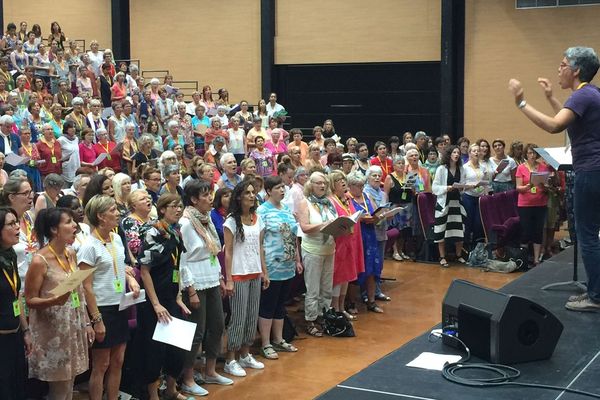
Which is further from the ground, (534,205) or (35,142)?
(35,142)

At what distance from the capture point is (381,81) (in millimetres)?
19062

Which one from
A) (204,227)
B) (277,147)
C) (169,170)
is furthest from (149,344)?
(277,147)

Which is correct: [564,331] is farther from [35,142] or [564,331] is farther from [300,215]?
[35,142]

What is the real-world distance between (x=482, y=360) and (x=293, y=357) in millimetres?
3094

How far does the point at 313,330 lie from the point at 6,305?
12.0ft

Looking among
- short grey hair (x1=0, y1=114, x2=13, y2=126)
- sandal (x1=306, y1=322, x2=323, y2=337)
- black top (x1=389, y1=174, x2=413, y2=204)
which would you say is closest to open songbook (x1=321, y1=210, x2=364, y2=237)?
sandal (x1=306, y1=322, x2=323, y2=337)

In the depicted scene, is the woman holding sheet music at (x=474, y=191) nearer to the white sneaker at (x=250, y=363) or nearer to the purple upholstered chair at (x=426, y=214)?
the purple upholstered chair at (x=426, y=214)

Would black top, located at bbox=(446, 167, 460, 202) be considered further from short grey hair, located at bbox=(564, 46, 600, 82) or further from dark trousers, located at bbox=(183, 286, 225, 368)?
short grey hair, located at bbox=(564, 46, 600, 82)

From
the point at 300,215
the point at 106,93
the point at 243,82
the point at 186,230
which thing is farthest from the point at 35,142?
the point at 243,82

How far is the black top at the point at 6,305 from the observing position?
466 centimetres

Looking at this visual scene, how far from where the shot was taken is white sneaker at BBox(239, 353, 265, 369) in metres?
6.74

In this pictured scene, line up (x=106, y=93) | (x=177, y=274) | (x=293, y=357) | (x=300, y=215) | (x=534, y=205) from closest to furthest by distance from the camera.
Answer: (x=177, y=274) < (x=293, y=357) < (x=300, y=215) < (x=534, y=205) < (x=106, y=93)

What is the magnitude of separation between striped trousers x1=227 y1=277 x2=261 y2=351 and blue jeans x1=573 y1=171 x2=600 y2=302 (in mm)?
2798

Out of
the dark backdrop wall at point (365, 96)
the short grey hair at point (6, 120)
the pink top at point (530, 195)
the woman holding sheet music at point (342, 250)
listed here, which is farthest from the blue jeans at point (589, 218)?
the dark backdrop wall at point (365, 96)
